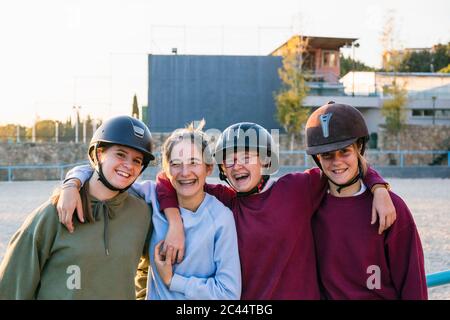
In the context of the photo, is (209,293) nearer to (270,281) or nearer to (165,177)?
(270,281)

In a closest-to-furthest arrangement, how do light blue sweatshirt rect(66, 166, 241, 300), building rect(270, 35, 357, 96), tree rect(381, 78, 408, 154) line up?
light blue sweatshirt rect(66, 166, 241, 300)
tree rect(381, 78, 408, 154)
building rect(270, 35, 357, 96)

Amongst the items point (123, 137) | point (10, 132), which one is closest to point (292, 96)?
point (10, 132)

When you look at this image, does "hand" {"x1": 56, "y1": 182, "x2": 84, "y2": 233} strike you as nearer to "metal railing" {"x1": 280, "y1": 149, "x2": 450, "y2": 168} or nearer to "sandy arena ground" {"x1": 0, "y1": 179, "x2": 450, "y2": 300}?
"sandy arena ground" {"x1": 0, "y1": 179, "x2": 450, "y2": 300}

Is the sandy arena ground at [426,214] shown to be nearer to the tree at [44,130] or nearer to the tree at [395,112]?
the tree at [44,130]

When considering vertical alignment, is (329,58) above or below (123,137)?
above

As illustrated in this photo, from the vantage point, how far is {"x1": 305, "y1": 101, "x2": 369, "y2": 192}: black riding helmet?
289 cm

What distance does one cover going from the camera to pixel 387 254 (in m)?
2.65

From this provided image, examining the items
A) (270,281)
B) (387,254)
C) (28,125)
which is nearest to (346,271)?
(387,254)

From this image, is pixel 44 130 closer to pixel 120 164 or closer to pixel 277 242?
pixel 120 164

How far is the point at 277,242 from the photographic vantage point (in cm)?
269

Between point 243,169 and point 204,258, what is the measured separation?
61 cm

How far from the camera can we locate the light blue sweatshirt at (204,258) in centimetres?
255

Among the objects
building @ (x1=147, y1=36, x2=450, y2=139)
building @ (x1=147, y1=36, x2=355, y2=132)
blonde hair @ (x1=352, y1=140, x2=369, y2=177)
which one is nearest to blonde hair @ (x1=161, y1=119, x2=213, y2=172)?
blonde hair @ (x1=352, y1=140, x2=369, y2=177)
